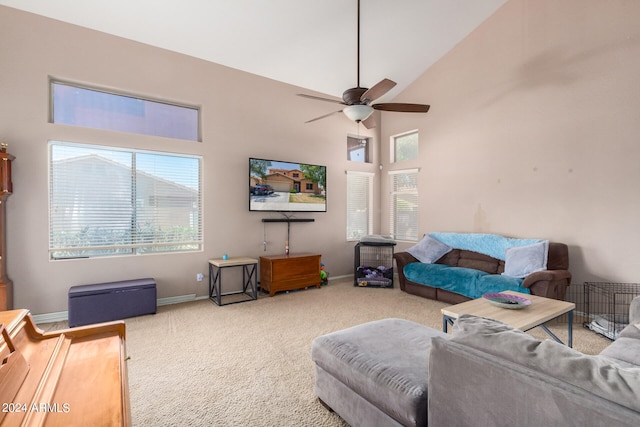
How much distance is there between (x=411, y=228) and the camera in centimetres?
590

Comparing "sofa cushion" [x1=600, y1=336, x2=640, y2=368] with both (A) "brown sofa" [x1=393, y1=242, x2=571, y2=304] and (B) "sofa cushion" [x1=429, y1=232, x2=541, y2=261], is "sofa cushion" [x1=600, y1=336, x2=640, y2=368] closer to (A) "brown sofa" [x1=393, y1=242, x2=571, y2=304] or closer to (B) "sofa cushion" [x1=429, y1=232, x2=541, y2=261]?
(A) "brown sofa" [x1=393, y1=242, x2=571, y2=304]

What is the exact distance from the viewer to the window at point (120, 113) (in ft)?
12.0

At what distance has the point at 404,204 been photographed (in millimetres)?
6027

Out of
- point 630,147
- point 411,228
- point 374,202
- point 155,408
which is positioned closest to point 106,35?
point 155,408

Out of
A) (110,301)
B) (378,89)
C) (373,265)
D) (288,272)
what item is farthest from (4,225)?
(373,265)

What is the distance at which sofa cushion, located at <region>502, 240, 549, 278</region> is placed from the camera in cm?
366

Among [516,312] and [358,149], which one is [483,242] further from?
[358,149]

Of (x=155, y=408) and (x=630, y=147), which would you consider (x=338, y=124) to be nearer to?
(x=630, y=147)

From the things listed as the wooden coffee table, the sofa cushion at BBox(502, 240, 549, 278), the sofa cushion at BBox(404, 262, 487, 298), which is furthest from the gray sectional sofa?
the sofa cushion at BBox(404, 262, 487, 298)

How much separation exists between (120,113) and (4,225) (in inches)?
70.1

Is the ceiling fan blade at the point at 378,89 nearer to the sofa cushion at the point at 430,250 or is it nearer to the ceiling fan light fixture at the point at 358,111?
the ceiling fan light fixture at the point at 358,111

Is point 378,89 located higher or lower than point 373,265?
higher

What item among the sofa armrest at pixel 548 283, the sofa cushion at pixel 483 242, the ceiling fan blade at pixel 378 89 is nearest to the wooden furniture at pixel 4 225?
the ceiling fan blade at pixel 378 89

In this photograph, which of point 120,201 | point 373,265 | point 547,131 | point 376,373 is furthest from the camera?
point 373,265
